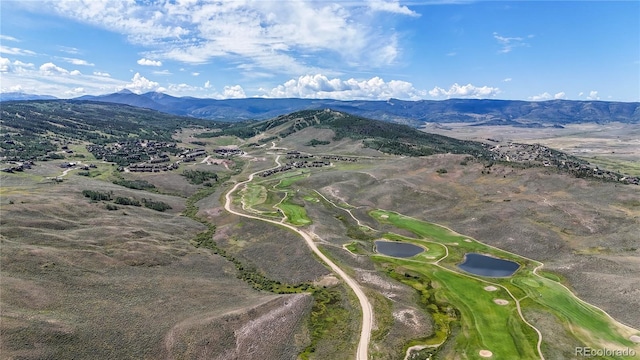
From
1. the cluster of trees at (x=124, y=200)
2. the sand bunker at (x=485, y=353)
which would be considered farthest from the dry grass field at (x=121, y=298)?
the sand bunker at (x=485, y=353)

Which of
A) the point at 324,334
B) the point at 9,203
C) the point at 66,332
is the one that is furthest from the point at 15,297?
the point at 9,203

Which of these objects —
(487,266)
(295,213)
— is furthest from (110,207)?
(487,266)

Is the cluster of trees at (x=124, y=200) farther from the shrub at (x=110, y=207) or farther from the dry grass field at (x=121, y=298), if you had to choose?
the dry grass field at (x=121, y=298)

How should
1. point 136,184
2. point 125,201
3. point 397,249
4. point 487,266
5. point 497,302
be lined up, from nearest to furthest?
point 497,302 < point 487,266 < point 397,249 < point 125,201 < point 136,184

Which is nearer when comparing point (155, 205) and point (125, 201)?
point (125, 201)

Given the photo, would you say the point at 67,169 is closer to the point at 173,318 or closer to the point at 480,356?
the point at 173,318

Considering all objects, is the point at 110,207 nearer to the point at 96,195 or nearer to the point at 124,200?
the point at 124,200
